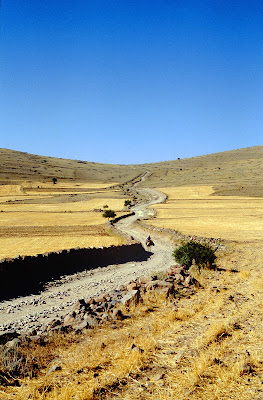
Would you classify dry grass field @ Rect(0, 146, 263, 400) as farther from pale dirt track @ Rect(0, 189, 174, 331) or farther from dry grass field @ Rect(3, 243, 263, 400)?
pale dirt track @ Rect(0, 189, 174, 331)

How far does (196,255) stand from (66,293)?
8786mm

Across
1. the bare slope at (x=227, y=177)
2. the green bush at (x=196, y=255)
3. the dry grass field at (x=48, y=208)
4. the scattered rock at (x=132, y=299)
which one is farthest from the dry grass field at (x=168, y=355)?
the bare slope at (x=227, y=177)

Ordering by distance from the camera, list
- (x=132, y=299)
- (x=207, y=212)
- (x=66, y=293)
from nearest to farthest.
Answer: (x=132, y=299) < (x=66, y=293) < (x=207, y=212)

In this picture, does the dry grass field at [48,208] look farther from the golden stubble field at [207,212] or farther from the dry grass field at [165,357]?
the dry grass field at [165,357]

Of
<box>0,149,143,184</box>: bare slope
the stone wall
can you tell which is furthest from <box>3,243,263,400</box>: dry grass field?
<box>0,149,143,184</box>: bare slope

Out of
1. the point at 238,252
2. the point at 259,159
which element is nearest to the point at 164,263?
the point at 238,252

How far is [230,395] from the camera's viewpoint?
188 inches

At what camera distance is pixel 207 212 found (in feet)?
208

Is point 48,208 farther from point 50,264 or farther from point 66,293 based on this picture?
point 66,293

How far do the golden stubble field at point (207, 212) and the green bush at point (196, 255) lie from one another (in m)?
17.0

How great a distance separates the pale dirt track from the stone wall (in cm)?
105

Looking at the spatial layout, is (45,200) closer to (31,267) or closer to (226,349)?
(31,267)

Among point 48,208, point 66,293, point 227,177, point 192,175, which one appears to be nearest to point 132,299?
point 66,293

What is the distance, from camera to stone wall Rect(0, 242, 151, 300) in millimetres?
17828
